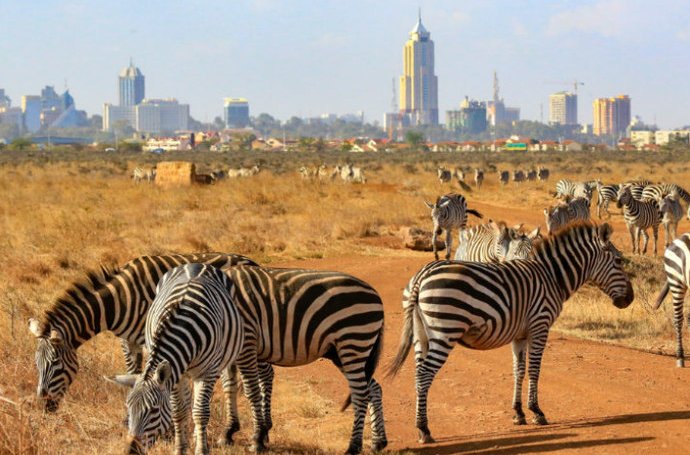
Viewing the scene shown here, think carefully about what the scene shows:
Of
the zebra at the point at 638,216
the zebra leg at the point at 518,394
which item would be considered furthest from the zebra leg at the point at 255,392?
the zebra at the point at 638,216

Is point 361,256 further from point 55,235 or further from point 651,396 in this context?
point 651,396

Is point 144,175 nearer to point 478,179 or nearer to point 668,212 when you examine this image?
point 478,179

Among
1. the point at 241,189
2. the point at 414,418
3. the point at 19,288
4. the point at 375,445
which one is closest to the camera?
the point at 375,445

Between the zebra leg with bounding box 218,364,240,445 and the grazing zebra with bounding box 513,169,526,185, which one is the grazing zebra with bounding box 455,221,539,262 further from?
the grazing zebra with bounding box 513,169,526,185

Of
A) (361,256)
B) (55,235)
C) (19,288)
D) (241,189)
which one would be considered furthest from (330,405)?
(241,189)

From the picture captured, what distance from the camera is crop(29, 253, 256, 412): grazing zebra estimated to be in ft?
27.1

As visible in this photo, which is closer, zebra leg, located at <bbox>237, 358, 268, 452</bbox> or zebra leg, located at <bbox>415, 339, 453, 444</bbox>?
zebra leg, located at <bbox>237, 358, 268, 452</bbox>

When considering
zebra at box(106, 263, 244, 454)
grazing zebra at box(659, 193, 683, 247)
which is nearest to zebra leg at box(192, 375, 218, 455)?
zebra at box(106, 263, 244, 454)

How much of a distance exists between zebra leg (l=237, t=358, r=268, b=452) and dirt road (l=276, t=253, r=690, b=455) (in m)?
1.10

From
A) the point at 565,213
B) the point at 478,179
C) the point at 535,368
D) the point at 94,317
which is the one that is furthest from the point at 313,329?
the point at 478,179

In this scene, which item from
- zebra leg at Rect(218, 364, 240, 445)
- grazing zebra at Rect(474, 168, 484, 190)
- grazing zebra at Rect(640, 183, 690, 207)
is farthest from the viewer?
grazing zebra at Rect(474, 168, 484, 190)

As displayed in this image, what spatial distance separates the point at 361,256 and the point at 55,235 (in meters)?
6.05

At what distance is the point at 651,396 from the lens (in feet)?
33.7

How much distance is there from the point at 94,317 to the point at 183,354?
204 cm
